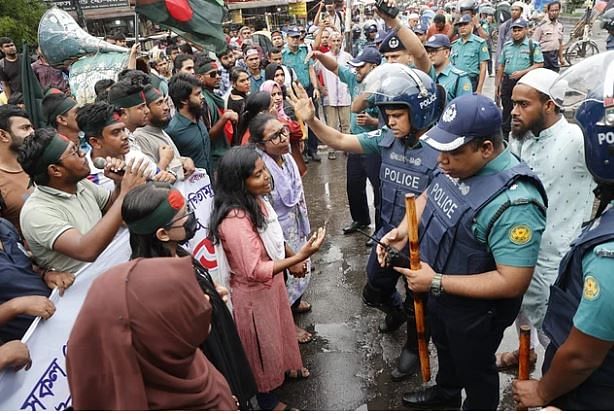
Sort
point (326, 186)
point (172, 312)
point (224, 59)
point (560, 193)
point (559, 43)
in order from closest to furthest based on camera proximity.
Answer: point (172, 312)
point (560, 193)
point (326, 186)
point (224, 59)
point (559, 43)

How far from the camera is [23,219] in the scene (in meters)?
2.50

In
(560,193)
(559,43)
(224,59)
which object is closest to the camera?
(560,193)

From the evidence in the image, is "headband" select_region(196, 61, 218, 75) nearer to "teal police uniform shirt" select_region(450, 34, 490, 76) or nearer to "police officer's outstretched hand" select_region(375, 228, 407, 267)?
"police officer's outstretched hand" select_region(375, 228, 407, 267)

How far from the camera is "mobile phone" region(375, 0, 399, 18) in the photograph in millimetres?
3994

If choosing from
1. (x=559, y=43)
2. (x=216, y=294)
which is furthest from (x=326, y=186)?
(x=559, y=43)

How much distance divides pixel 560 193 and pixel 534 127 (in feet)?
1.48

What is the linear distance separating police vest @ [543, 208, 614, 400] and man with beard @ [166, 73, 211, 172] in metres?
3.33

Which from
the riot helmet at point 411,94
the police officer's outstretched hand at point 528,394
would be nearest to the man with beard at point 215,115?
the riot helmet at point 411,94

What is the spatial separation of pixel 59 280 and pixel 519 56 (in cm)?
749

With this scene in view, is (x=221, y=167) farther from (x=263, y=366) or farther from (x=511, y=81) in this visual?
(x=511, y=81)

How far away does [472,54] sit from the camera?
8055mm

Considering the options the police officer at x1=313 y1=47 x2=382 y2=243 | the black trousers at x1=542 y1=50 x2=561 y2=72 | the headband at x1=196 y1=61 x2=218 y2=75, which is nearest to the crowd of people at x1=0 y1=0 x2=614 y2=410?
the headband at x1=196 y1=61 x2=218 y2=75

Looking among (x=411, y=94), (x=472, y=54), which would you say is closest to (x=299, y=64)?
(x=472, y=54)

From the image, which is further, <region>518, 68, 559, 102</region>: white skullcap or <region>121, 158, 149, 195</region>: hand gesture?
<region>518, 68, 559, 102</region>: white skullcap
